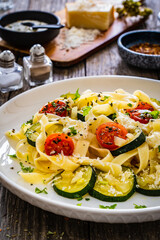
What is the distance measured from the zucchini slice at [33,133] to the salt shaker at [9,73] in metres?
1.71

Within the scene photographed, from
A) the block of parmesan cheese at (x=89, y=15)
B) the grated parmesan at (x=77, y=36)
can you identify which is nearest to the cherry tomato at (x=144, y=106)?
the grated parmesan at (x=77, y=36)

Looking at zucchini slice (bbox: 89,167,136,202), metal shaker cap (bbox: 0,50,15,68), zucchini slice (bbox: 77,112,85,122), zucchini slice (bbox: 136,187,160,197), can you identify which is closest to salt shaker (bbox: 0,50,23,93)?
metal shaker cap (bbox: 0,50,15,68)

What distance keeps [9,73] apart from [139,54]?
80.8 inches

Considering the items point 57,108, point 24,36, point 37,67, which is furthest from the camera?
point 24,36

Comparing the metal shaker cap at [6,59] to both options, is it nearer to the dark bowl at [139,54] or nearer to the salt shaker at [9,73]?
the salt shaker at [9,73]

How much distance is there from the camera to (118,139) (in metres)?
3.21

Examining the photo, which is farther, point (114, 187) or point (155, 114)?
point (155, 114)

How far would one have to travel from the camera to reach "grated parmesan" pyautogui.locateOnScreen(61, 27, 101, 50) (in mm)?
6242

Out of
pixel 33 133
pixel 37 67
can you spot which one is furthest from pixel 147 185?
pixel 37 67

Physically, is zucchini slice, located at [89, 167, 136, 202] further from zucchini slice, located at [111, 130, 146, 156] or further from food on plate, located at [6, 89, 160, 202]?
zucchini slice, located at [111, 130, 146, 156]

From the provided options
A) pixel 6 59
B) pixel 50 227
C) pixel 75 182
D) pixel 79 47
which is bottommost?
pixel 50 227

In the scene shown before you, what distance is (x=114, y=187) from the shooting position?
117 inches

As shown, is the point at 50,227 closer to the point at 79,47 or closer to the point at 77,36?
the point at 79,47

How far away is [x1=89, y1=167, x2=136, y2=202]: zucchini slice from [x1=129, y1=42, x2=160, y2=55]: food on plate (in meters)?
3.24
